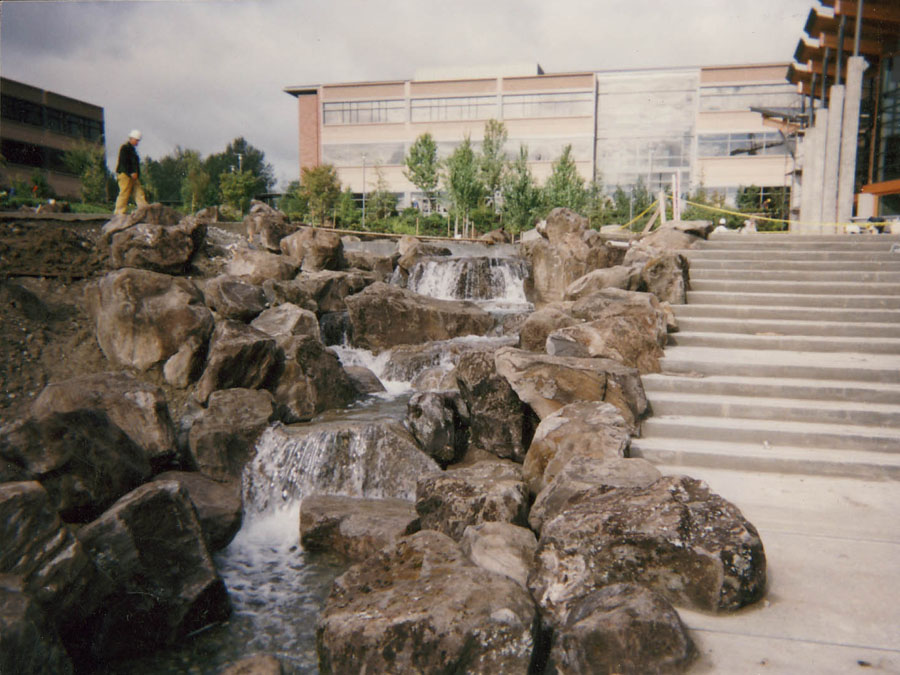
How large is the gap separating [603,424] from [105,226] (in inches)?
474

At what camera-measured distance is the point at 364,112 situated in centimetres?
5641

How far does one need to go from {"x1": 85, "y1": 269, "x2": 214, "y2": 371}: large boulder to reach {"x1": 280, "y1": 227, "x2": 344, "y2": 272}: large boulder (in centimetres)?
600

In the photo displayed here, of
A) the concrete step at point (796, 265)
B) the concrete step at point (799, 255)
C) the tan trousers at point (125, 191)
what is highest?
the tan trousers at point (125, 191)

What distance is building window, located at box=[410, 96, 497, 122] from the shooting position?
5372 centimetres

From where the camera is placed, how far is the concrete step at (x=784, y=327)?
7.92 meters

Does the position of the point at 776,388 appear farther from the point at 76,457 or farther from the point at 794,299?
the point at 76,457

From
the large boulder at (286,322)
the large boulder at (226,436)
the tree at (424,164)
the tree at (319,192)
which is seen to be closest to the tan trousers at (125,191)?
the large boulder at (286,322)

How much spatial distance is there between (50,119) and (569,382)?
61318mm

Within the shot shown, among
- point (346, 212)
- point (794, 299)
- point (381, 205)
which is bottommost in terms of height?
point (794, 299)

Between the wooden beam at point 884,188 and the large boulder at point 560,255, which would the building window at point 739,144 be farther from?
the large boulder at point 560,255

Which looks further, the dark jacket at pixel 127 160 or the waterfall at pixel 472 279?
the waterfall at pixel 472 279

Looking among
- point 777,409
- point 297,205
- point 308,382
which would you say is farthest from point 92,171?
point 777,409

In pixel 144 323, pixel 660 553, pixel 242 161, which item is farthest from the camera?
pixel 242 161

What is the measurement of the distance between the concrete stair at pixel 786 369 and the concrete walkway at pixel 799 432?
0.05 ft
